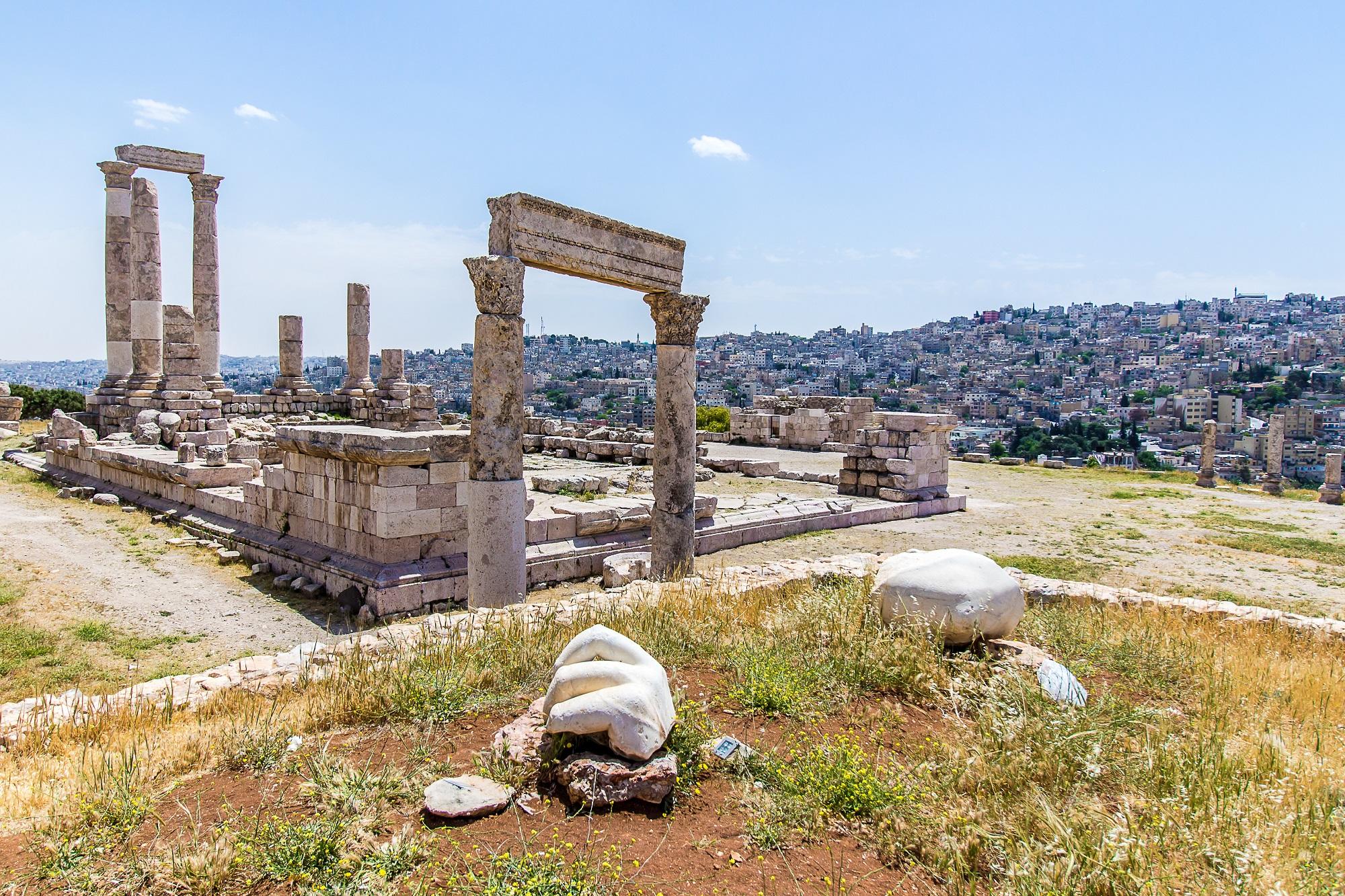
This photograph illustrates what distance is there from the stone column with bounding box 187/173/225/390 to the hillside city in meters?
4.52

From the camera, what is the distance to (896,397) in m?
80.1

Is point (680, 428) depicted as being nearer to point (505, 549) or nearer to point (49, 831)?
point (505, 549)

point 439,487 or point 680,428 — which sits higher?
point 680,428

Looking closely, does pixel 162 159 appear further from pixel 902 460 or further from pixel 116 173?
pixel 902 460

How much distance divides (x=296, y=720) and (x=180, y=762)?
574 millimetres

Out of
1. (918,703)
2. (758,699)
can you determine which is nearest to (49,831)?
(758,699)

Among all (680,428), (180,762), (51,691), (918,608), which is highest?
(680,428)

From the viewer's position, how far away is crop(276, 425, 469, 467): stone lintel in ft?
27.6

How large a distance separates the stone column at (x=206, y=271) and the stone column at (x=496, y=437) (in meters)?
21.5

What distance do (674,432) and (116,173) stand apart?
72.4ft

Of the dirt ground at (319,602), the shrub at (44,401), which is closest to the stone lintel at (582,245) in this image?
the dirt ground at (319,602)

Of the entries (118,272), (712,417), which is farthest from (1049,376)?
(118,272)

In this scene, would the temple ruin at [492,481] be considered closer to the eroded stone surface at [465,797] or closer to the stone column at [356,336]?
the eroded stone surface at [465,797]

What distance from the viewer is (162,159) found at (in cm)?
2372
